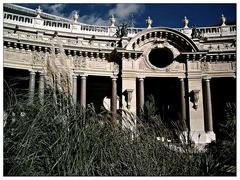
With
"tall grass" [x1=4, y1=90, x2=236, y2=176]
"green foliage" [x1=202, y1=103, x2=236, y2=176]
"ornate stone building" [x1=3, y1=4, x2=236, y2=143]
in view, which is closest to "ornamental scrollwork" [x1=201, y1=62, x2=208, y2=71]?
"ornate stone building" [x1=3, y1=4, x2=236, y2=143]

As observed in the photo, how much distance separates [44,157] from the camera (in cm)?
532

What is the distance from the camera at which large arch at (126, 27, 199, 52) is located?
2102 cm

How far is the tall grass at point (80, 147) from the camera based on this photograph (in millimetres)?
5156

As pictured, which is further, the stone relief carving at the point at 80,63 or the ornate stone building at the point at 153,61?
the stone relief carving at the point at 80,63

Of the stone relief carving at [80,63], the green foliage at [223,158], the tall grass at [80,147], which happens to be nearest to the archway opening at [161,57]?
the stone relief carving at [80,63]

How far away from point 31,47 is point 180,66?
37.3 feet

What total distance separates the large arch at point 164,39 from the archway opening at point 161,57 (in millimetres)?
801

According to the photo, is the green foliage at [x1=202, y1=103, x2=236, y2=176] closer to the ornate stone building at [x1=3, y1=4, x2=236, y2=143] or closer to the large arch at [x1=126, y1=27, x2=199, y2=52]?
the ornate stone building at [x1=3, y1=4, x2=236, y2=143]

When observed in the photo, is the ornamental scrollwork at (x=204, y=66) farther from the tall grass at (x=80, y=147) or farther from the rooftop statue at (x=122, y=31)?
the tall grass at (x=80, y=147)

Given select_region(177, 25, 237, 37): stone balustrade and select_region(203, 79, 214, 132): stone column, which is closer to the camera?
select_region(203, 79, 214, 132): stone column

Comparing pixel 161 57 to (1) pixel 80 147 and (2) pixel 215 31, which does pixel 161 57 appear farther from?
(1) pixel 80 147

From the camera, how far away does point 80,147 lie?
5336 mm

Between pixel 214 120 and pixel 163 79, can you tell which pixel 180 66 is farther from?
pixel 214 120

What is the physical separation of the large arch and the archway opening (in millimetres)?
801
